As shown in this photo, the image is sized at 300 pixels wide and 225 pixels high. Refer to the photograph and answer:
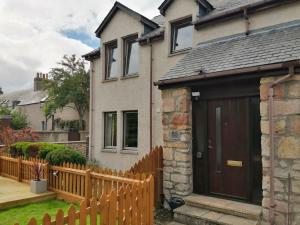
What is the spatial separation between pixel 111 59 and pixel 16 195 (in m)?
7.81

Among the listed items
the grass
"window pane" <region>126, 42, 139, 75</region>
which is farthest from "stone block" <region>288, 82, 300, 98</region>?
"window pane" <region>126, 42, 139, 75</region>

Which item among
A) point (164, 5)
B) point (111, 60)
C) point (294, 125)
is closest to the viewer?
point (294, 125)

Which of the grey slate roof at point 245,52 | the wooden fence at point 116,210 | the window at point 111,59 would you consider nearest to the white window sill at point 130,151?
the window at point 111,59

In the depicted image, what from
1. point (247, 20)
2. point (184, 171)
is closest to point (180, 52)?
point (247, 20)

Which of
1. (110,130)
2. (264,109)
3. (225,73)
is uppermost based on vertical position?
(225,73)

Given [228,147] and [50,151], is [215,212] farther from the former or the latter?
[50,151]

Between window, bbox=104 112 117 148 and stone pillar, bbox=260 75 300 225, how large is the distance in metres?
8.48

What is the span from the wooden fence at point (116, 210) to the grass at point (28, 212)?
2.66 meters

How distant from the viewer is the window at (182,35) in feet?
34.2

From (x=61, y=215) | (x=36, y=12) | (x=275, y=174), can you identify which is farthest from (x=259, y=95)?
(x=36, y=12)

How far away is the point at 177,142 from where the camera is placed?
7.13m

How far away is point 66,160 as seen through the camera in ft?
29.1

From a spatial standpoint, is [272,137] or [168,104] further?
[168,104]

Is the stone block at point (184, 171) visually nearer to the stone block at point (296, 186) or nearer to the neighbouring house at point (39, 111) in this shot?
the stone block at point (296, 186)
